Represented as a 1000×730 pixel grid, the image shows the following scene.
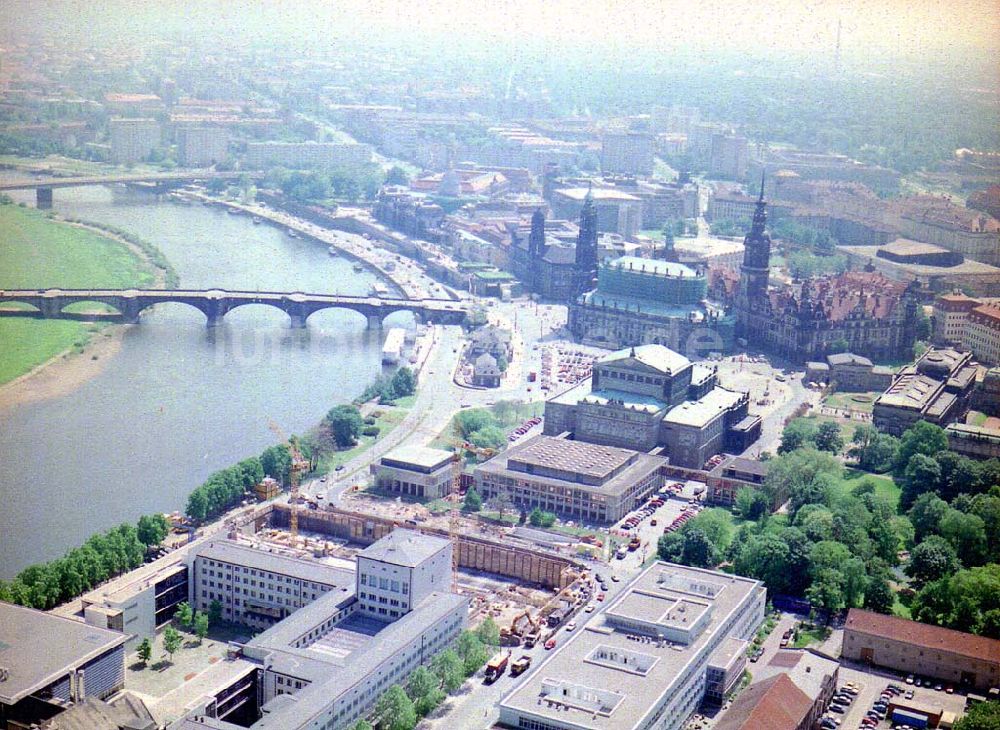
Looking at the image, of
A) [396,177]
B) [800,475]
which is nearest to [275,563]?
[800,475]

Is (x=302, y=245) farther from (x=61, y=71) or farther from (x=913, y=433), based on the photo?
(x=913, y=433)

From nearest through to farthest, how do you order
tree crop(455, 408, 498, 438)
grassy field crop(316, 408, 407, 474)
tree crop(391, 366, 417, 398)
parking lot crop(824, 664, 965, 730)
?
parking lot crop(824, 664, 965, 730) → grassy field crop(316, 408, 407, 474) → tree crop(455, 408, 498, 438) → tree crop(391, 366, 417, 398)

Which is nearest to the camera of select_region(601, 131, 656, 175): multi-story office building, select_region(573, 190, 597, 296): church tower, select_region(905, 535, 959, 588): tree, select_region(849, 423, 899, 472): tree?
select_region(905, 535, 959, 588): tree

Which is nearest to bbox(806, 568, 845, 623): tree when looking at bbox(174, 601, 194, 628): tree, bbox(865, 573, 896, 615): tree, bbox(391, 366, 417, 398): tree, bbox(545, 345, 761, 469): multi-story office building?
bbox(865, 573, 896, 615): tree

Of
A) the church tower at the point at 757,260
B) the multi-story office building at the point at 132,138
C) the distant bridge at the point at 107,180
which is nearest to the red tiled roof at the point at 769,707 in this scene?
the church tower at the point at 757,260

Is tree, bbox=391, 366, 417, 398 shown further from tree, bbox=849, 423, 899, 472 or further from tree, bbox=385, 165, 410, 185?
tree, bbox=385, 165, 410, 185

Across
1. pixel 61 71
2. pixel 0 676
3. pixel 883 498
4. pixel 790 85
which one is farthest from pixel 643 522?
pixel 790 85

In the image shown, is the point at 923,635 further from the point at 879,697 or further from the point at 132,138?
the point at 132,138
